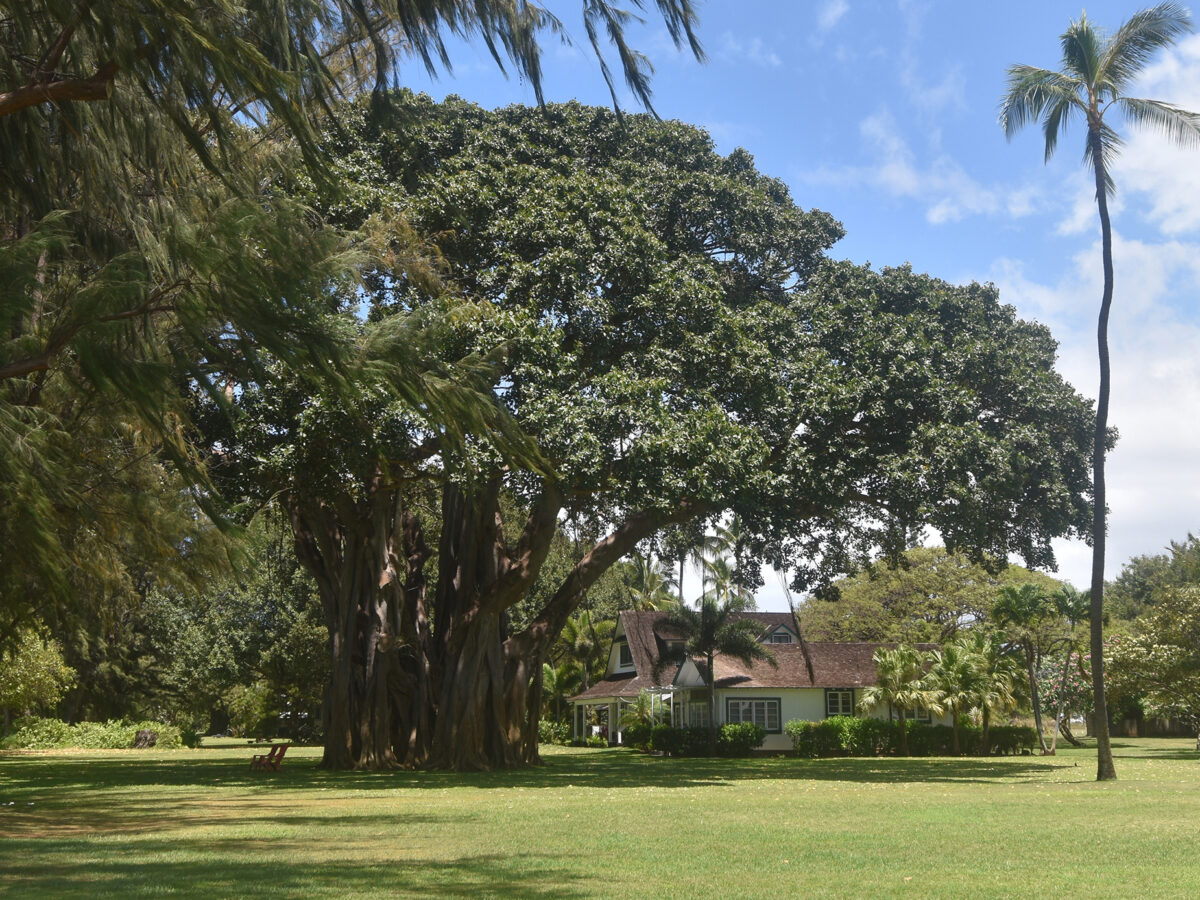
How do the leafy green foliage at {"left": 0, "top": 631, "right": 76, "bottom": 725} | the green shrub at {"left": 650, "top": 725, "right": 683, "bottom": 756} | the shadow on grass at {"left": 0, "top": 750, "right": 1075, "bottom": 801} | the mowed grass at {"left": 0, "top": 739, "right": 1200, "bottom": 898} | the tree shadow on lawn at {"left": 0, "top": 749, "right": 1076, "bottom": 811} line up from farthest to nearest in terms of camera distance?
the green shrub at {"left": 650, "top": 725, "right": 683, "bottom": 756} < the leafy green foliage at {"left": 0, "top": 631, "right": 76, "bottom": 725} < the shadow on grass at {"left": 0, "top": 750, "right": 1075, "bottom": 801} < the tree shadow on lawn at {"left": 0, "top": 749, "right": 1076, "bottom": 811} < the mowed grass at {"left": 0, "top": 739, "right": 1200, "bottom": 898}

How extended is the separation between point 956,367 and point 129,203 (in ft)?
60.9

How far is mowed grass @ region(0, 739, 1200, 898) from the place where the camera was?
8.05 m

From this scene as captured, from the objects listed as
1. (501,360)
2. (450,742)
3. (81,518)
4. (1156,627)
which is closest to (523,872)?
(81,518)

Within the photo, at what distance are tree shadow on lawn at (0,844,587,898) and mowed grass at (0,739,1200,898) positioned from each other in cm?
3

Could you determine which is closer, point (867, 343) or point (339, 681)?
point (867, 343)

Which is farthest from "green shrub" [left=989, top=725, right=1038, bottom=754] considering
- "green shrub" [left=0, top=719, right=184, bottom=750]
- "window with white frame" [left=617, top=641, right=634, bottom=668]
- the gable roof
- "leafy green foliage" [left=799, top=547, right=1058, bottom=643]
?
"green shrub" [left=0, top=719, right=184, bottom=750]

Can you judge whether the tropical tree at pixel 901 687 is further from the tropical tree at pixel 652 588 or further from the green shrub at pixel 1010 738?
the tropical tree at pixel 652 588

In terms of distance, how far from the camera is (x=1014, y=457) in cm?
2288

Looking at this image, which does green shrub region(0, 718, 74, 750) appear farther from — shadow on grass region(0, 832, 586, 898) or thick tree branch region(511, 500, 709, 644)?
shadow on grass region(0, 832, 586, 898)

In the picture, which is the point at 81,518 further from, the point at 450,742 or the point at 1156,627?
the point at 1156,627

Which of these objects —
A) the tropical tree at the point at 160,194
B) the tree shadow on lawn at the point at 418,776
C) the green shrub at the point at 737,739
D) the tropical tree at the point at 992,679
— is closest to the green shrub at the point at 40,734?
the tree shadow on lawn at the point at 418,776

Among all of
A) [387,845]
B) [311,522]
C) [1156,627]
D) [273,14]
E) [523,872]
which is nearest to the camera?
[273,14]

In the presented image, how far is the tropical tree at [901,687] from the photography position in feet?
123

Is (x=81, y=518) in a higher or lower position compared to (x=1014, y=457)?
lower
